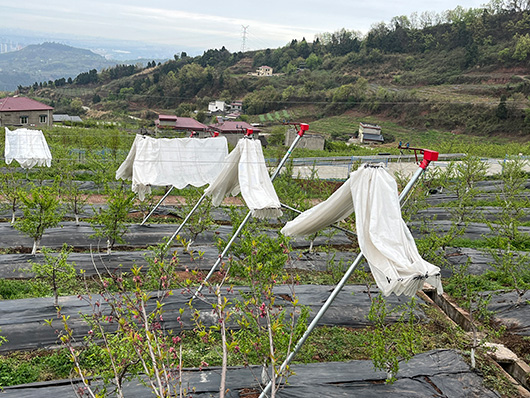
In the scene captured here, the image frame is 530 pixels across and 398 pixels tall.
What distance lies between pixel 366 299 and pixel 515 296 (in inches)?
109

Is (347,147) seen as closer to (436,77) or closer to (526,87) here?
(526,87)

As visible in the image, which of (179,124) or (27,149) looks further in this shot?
(179,124)

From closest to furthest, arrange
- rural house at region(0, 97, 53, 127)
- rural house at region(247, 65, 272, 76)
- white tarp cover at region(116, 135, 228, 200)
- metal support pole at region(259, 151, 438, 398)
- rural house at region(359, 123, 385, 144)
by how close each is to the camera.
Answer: metal support pole at region(259, 151, 438, 398) → white tarp cover at region(116, 135, 228, 200) → rural house at region(0, 97, 53, 127) → rural house at region(359, 123, 385, 144) → rural house at region(247, 65, 272, 76)

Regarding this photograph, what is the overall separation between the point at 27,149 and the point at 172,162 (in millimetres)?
8927

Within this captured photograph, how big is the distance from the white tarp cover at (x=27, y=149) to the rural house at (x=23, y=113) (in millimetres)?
22565

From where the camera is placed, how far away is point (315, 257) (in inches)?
416

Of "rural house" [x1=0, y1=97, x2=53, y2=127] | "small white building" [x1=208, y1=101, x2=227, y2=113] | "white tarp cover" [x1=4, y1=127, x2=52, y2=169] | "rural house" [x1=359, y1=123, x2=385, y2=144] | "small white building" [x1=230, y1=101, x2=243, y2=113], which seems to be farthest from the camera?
"small white building" [x1=230, y1=101, x2=243, y2=113]

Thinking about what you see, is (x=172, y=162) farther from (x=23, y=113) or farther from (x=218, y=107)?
(x=218, y=107)

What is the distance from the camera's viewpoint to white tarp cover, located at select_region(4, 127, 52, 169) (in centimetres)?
1630

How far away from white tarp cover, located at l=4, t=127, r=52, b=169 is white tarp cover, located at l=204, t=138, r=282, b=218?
35.6 ft

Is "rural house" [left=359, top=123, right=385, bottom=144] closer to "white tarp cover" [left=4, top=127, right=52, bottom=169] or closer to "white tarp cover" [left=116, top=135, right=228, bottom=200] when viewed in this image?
"white tarp cover" [left=4, top=127, right=52, bottom=169]

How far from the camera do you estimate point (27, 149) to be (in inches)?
649

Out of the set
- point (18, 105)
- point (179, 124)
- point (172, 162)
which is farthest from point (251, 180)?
point (18, 105)

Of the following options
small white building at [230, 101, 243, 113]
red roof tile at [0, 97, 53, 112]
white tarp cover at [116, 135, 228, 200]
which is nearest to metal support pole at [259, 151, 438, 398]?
white tarp cover at [116, 135, 228, 200]
